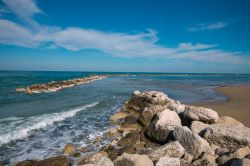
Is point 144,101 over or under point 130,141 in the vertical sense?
over

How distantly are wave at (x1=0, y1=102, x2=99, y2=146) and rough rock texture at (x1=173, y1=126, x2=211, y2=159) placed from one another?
712 centimetres

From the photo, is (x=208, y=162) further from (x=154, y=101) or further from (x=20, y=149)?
(x=154, y=101)

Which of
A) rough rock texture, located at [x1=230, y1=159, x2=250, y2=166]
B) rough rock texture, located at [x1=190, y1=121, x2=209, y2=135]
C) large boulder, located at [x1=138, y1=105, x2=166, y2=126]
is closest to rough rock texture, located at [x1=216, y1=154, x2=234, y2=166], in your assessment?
rough rock texture, located at [x1=230, y1=159, x2=250, y2=166]

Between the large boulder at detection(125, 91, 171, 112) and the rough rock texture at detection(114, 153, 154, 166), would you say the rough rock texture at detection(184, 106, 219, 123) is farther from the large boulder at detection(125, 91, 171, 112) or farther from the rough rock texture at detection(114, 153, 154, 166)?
the large boulder at detection(125, 91, 171, 112)

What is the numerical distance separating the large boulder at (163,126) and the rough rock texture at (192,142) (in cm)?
113

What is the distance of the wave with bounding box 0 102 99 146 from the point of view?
10.2 m

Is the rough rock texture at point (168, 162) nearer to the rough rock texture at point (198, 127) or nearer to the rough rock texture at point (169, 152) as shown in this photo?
the rough rock texture at point (169, 152)

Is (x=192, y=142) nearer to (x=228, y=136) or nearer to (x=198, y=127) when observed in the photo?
(x=228, y=136)

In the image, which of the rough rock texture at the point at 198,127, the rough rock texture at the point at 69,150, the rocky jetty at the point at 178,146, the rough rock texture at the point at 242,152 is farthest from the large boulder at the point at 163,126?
the rough rock texture at the point at 69,150

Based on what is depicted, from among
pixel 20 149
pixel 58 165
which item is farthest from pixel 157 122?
pixel 20 149

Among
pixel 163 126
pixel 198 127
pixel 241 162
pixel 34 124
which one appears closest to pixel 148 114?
pixel 163 126

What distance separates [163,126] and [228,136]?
99.9 inches

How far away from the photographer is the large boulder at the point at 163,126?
8.78m

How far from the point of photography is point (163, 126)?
895 centimetres
